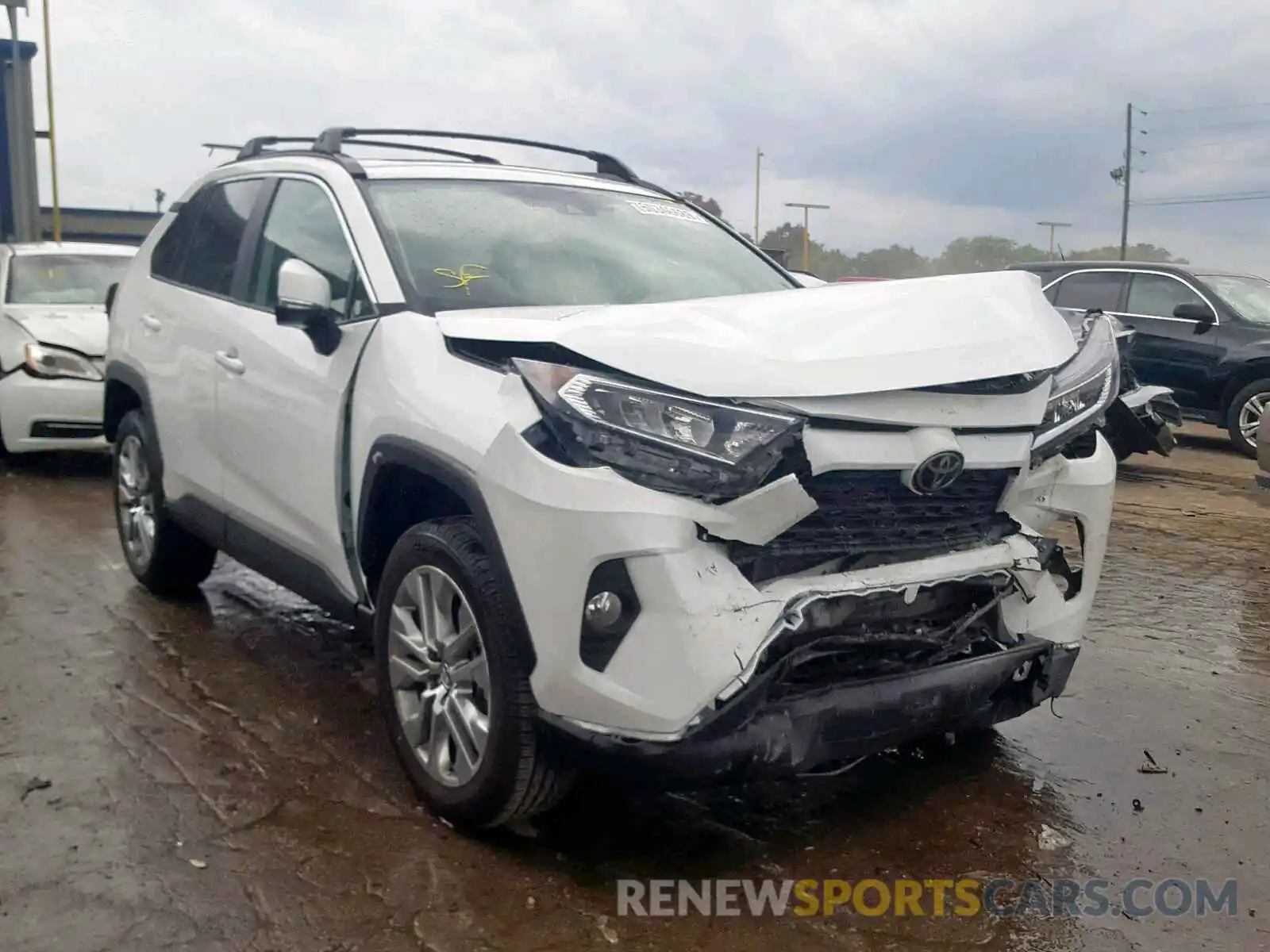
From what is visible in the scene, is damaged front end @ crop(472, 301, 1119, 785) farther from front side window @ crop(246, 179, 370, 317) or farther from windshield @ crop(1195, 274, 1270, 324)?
windshield @ crop(1195, 274, 1270, 324)

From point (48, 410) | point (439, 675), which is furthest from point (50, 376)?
point (439, 675)

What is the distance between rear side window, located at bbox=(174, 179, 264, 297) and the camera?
4.72 meters

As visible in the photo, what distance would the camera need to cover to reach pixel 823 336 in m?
2.96

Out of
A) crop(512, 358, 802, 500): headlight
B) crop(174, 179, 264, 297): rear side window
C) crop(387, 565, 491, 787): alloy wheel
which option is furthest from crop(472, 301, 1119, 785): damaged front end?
crop(174, 179, 264, 297): rear side window

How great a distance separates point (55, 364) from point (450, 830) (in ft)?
21.3

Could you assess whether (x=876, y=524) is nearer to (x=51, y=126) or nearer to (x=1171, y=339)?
(x=1171, y=339)

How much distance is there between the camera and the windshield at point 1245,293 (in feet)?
39.2

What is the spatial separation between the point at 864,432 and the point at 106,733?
260 cm

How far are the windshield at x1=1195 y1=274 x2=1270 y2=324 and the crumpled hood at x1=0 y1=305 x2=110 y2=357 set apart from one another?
33.0 ft

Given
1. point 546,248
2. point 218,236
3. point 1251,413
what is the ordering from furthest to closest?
point 1251,413
point 218,236
point 546,248

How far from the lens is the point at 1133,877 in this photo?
311 centimetres

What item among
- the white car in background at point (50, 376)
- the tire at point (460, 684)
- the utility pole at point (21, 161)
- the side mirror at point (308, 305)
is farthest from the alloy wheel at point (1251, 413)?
the utility pole at point (21, 161)

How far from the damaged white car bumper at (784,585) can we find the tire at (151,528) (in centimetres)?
278

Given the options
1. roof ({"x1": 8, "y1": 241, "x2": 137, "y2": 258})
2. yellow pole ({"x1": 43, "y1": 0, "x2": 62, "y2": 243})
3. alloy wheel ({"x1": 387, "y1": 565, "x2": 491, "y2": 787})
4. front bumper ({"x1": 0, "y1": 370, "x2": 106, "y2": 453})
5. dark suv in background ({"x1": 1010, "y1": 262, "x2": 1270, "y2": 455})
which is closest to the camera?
alloy wheel ({"x1": 387, "y1": 565, "x2": 491, "y2": 787})
